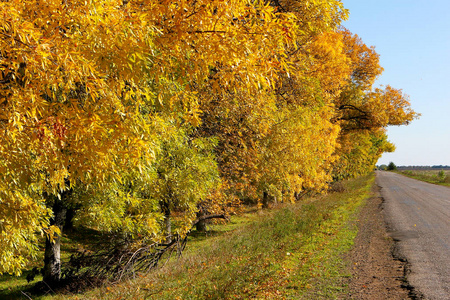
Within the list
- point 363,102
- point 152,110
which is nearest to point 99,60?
point 152,110

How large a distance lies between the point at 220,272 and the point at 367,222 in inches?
353

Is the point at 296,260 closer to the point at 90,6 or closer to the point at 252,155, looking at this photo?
the point at 252,155

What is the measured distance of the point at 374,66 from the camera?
35156 mm

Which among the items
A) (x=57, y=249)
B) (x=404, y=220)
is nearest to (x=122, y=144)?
(x=57, y=249)

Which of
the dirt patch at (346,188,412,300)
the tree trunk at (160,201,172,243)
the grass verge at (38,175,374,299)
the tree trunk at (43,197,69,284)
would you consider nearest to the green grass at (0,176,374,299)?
the grass verge at (38,175,374,299)

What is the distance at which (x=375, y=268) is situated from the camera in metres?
8.66

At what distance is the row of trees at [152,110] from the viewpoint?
14.5ft

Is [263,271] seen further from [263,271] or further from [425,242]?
[425,242]

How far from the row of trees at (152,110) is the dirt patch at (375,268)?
14.1ft

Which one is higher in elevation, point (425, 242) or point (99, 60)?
point (99, 60)

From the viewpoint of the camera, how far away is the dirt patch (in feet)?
22.9

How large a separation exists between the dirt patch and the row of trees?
14.1 feet

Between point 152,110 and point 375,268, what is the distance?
21.5ft

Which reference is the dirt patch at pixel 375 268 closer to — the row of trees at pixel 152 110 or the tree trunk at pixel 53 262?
the row of trees at pixel 152 110
